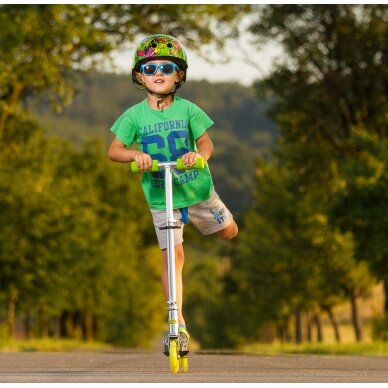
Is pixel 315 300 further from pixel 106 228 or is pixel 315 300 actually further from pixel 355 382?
pixel 355 382

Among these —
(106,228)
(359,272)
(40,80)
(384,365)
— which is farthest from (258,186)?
(384,365)

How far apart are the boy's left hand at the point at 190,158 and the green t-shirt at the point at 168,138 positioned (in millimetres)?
364

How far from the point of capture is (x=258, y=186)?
62656 mm

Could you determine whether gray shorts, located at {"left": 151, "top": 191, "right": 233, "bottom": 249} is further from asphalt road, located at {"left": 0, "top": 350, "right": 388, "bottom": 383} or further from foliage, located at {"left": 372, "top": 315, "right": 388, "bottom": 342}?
foliage, located at {"left": 372, "top": 315, "right": 388, "bottom": 342}

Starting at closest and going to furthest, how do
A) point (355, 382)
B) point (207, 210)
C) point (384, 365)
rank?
point (355, 382) → point (207, 210) → point (384, 365)

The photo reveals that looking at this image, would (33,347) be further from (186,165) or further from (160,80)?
(186,165)

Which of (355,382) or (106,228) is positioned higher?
(106,228)

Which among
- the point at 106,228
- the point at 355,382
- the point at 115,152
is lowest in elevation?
the point at 355,382

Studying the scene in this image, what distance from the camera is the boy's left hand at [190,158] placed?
8.70 meters

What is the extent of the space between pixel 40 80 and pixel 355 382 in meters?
24.8

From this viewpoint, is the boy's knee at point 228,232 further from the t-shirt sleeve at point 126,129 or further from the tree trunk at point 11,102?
the tree trunk at point 11,102

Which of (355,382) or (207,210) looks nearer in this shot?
(355,382)

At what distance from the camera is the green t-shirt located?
9125 millimetres

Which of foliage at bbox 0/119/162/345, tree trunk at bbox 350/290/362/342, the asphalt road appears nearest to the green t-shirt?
the asphalt road
